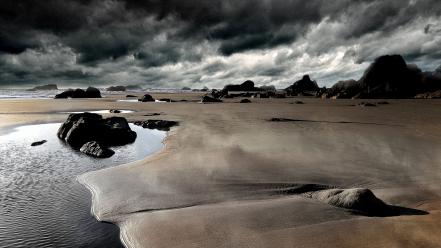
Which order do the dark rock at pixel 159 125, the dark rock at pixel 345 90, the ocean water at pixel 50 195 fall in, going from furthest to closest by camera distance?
the dark rock at pixel 345 90 → the dark rock at pixel 159 125 → the ocean water at pixel 50 195

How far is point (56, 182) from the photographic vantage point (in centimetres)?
776

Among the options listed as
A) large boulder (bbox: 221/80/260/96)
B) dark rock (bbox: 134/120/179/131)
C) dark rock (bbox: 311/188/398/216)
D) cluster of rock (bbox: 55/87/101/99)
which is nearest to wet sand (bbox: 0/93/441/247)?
dark rock (bbox: 311/188/398/216)

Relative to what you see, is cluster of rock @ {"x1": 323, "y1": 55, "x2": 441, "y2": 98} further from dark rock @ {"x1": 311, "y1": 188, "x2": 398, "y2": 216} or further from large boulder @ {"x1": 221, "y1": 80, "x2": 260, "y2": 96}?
large boulder @ {"x1": 221, "y1": 80, "x2": 260, "y2": 96}

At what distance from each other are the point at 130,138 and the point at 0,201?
7006 millimetres

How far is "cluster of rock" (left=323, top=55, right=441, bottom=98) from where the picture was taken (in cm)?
4569

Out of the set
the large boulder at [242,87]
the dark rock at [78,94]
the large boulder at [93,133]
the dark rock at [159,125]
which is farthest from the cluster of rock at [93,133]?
the large boulder at [242,87]

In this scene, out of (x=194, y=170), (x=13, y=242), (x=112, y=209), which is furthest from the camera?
(x=194, y=170)

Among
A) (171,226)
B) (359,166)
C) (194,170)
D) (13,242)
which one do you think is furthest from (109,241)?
(359,166)

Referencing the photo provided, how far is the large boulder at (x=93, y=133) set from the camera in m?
12.7

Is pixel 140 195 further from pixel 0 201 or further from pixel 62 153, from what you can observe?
pixel 62 153

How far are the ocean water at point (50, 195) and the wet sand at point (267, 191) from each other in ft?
1.09

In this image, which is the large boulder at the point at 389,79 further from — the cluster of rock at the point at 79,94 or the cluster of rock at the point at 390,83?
the cluster of rock at the point at 79,94

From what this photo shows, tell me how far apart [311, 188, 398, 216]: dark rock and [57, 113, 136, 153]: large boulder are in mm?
8950

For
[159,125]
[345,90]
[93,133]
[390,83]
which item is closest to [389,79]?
[390,83]
